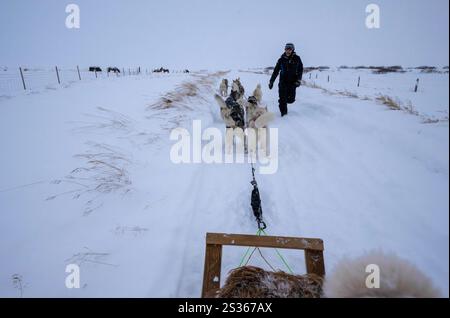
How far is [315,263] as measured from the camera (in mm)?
1777

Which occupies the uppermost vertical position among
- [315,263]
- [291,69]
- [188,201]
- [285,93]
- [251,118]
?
[291,69]

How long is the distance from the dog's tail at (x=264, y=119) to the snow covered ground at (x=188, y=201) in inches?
22.6

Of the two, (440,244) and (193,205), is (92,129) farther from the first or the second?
(440,244)

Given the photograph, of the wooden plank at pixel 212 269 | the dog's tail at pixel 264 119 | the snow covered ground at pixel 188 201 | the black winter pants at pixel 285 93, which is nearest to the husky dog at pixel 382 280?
the snow covered ground at pixel 188 201

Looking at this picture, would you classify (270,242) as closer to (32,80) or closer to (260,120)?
(260,120)

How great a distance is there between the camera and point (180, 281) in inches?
76.7

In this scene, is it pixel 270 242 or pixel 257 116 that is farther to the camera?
pixel 257 116

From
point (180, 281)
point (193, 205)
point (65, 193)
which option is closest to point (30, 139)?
point (65, 193)

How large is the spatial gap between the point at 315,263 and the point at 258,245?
1.42 ft

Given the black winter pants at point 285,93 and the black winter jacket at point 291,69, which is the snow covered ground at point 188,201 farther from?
the black winter jacket at point 291,69

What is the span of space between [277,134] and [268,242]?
147 inches

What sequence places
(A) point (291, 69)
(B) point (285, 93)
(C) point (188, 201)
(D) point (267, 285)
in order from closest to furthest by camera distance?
(D) point (267, 285), (C) point (188, 201), (A) point (291, 69), (B) point (285, 93)

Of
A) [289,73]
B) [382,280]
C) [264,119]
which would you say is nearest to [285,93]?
[289,73]

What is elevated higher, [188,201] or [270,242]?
[270,242]
